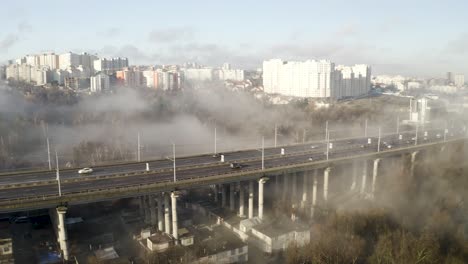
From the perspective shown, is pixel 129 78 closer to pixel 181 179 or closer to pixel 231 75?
pixel 231 75

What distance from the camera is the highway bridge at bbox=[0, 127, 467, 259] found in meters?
24.4

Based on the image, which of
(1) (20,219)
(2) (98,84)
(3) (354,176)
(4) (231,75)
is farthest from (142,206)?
(4) (231,75)

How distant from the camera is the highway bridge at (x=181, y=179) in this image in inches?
961

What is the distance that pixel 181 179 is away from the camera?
2803 centimetres

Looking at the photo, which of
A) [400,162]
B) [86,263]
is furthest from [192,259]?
[400,162]

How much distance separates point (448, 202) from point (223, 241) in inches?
856

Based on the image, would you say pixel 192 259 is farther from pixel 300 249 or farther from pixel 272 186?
pixel 272 186

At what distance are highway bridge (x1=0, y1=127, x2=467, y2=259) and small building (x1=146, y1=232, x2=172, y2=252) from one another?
1167 millimetres

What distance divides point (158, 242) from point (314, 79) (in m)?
87.8

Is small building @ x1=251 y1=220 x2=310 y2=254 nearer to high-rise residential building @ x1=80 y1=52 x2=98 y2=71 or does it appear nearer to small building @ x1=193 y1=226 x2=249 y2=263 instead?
small building @ x1=193 y1=226 x2=249 y2=263

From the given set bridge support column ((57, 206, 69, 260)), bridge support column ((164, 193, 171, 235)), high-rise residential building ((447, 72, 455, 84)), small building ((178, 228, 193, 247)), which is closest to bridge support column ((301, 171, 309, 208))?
small building ((178, 228, 193, 247))

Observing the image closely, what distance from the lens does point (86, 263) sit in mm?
24031

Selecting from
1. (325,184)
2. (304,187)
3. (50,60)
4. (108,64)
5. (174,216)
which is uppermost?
(50,60)

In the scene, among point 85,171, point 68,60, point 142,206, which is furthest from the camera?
point 68,60
